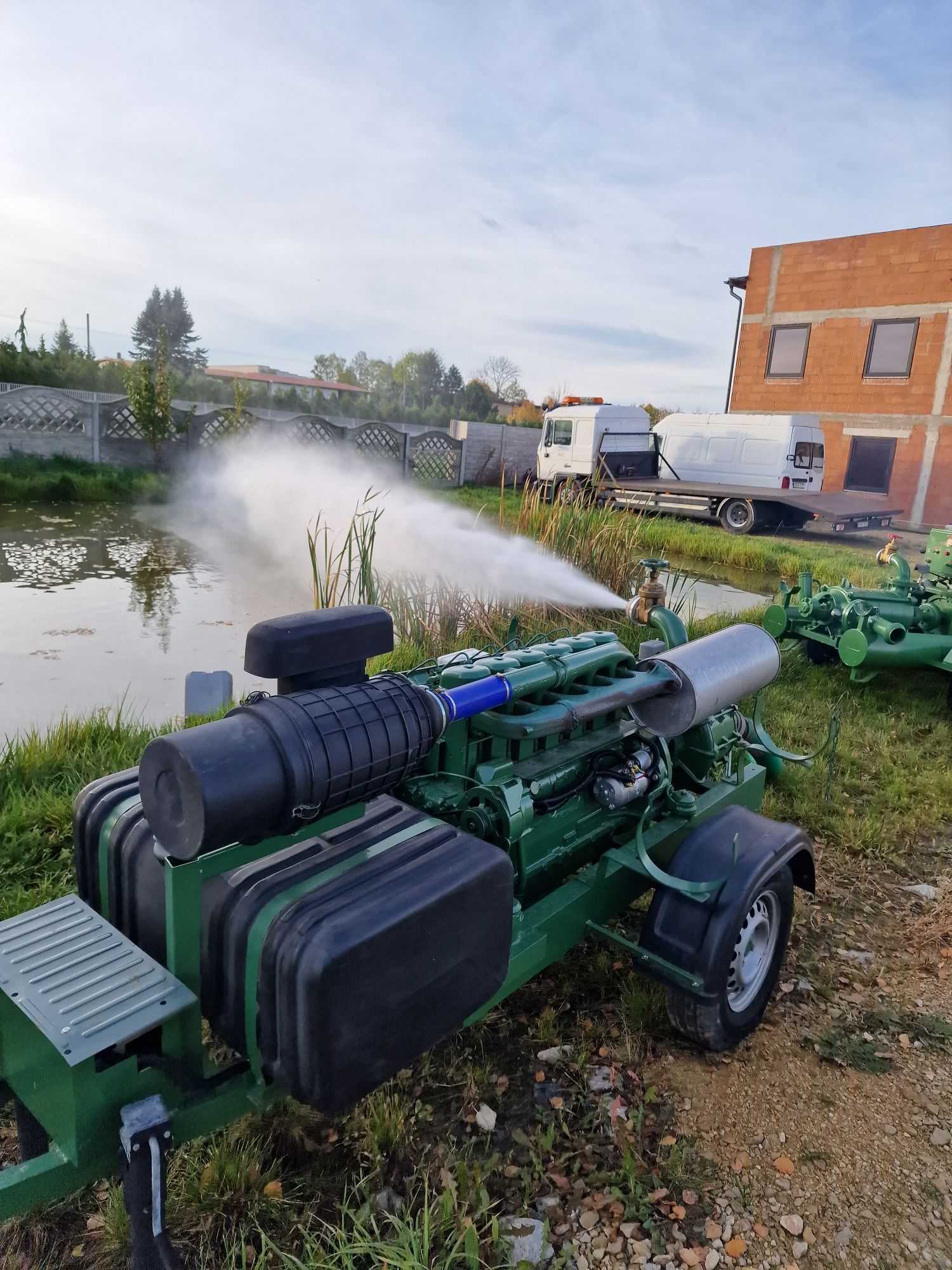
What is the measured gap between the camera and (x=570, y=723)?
2578 mm

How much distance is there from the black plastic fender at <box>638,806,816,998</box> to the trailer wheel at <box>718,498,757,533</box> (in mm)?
13943

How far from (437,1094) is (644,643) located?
186cm

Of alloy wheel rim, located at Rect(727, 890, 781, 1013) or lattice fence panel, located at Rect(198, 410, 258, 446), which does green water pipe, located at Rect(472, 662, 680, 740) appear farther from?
lattice fence panel, located at Rect(198, 410, 258, 446)

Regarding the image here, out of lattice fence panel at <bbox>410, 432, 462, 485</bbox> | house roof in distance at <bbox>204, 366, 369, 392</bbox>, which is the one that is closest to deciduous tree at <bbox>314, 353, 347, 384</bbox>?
house roof in distance at <bbox>204, 366, 369, 392</bbox>

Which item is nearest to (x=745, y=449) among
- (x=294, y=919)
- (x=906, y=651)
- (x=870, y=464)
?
(x=870, y=464)

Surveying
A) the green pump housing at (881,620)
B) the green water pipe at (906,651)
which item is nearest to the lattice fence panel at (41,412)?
the green pump housing at (881,620)

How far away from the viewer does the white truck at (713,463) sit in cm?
1634

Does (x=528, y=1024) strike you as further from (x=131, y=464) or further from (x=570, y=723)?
(x=131, y=464)

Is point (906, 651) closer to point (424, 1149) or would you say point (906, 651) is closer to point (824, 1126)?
point (824, 1126)

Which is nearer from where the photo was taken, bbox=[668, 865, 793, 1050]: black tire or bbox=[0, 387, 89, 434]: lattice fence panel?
bbox=[668, 865, 793, 1050]: black tire

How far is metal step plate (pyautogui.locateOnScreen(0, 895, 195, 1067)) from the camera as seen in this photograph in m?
1.63

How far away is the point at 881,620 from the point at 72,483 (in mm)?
13385

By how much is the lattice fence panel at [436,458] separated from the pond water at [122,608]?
9198 millimetres

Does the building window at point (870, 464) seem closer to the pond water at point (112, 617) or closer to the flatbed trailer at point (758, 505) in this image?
the flatbed trailer at point (758, 505)
